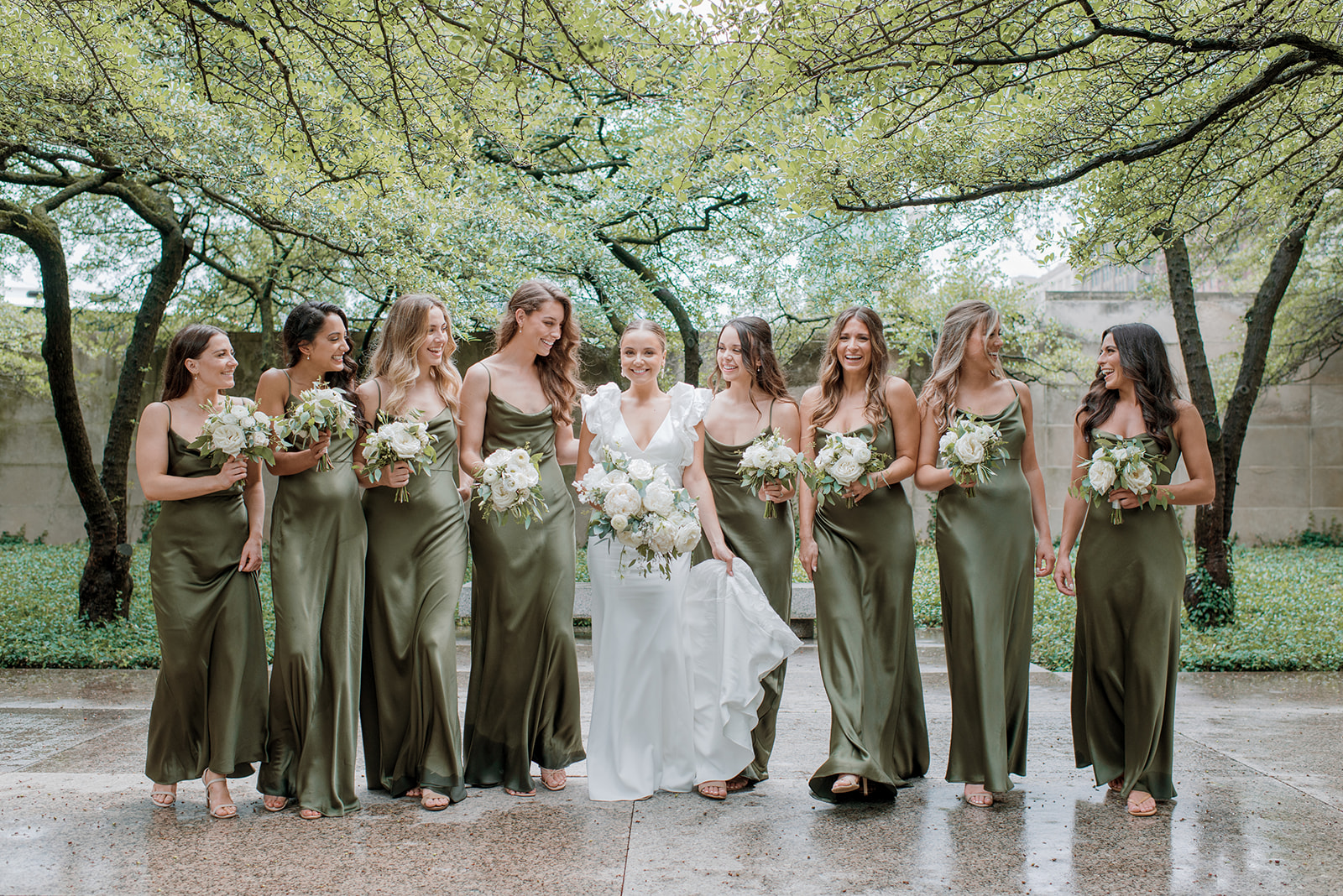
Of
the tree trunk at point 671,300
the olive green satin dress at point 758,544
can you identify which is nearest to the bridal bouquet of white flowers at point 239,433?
the olive green satin dress at point 758,544

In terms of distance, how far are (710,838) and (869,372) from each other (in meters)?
2.47

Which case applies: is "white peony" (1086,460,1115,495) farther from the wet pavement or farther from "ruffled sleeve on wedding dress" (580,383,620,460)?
"ruffled sleeve on wedding dress" (580,383,620,460)

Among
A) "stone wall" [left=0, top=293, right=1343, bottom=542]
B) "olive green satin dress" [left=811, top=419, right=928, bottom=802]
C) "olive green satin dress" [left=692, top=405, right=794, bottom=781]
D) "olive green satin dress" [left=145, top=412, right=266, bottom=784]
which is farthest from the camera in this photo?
"stone wall" [left=0, top=293, right=1343, bottom=542]

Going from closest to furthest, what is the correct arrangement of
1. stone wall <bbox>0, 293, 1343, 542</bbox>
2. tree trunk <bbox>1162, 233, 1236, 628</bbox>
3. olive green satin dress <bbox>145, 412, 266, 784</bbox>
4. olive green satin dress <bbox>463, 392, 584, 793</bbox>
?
olive green satin dress <bbox>145, 412, 266, 784</bbox>, olive green satin dress <bbox>463, 392, 584, 793</bbox>, tree trunk <bbox>1162, 233, 1236, 628</bbox>, stone wall <bbox>0, 293, 1343, 542</bbox>

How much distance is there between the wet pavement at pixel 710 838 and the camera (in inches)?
145

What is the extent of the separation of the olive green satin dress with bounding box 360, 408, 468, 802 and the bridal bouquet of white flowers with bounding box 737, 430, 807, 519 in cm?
152

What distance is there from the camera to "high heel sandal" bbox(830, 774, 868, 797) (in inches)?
179

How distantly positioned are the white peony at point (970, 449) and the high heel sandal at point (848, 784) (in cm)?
159

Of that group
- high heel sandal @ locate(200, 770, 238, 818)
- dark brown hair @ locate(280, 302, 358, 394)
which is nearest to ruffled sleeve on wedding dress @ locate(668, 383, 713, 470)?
dark brown hair @ locate(280, 302, 358, 394)

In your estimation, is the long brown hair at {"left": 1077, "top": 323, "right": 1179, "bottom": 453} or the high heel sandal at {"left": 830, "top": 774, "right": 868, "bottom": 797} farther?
the long brown hair at {"left": 1077, "top": 323, "right": 1179, "bottom": 453}

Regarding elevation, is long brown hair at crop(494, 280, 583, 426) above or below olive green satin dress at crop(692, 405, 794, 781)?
above

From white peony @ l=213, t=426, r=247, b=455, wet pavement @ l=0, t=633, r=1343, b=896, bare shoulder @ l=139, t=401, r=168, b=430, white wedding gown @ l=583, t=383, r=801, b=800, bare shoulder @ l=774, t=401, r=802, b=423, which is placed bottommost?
wet pavement @ l=0, t=633, r=1343, b=896

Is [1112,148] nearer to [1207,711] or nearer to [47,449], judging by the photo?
[1207,711]

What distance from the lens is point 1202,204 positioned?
869cm
